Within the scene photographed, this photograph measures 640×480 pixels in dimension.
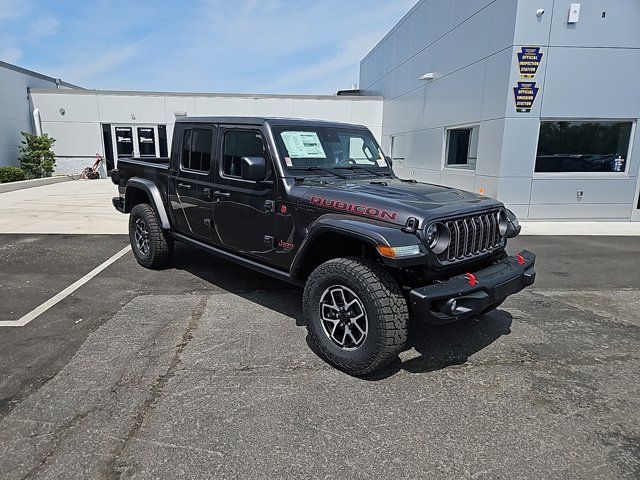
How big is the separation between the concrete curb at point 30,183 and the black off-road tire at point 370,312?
1582cm

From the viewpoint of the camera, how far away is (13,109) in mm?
17516

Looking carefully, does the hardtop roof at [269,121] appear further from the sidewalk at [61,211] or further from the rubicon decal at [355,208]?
the sidewalk at [61,211]

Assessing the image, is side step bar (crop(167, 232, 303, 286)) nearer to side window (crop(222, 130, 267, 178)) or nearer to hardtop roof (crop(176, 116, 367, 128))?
side window (crop(222, 130, 267, 178))

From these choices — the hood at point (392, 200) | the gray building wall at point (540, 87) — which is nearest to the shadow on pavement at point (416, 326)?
the hood at point (392, 200)

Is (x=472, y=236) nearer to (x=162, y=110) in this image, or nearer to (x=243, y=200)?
(x=243, y=200)

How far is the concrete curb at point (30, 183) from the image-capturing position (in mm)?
14641

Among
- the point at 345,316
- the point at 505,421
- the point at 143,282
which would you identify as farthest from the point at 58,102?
the point at 505,421

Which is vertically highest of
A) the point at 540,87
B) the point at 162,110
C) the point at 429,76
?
the point at 429,76

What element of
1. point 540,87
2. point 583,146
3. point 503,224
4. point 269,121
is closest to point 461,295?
point 503,224

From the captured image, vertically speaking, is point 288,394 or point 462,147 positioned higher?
point 462,147

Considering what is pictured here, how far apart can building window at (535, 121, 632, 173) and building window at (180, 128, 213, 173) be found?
8104 millimetres

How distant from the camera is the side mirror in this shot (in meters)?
3.67

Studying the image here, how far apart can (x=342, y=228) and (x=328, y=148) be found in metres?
1.45

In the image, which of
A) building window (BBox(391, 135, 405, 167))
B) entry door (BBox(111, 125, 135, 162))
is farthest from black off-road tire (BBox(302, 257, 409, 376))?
entry door (BBox(111, 125, 135, 162))
